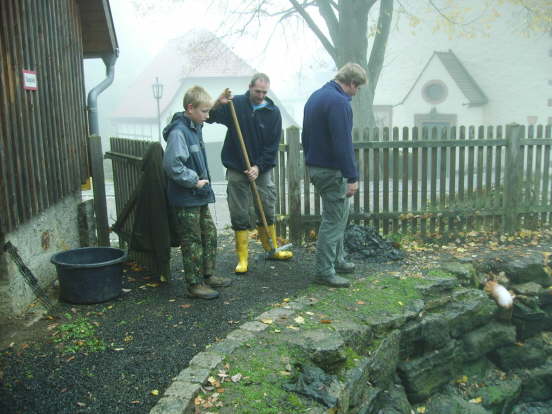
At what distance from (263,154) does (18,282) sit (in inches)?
112

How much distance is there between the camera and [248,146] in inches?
245

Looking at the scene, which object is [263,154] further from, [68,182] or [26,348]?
[26,348]

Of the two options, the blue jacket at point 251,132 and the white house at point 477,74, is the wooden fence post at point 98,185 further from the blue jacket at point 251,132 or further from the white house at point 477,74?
the white house at point 477,74

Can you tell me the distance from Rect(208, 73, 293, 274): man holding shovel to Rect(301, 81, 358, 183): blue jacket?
580mm

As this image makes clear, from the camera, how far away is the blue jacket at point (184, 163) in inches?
201

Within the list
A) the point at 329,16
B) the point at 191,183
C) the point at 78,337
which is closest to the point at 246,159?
the point at 191,183

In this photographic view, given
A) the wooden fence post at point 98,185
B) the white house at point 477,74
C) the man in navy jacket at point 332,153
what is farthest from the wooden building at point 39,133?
the white house at point 477,74

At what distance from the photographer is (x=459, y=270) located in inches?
267

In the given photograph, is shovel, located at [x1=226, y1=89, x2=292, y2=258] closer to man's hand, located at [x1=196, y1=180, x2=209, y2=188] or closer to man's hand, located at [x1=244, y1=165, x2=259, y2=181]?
man's hand, located at [x1=244, y1=165, x2=259, y2=181]

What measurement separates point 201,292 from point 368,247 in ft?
9.37

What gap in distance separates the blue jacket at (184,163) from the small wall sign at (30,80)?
53.4 inches

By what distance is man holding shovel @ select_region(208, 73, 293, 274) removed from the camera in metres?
6.07

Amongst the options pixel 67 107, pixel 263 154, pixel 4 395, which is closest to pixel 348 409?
pixel 4 395

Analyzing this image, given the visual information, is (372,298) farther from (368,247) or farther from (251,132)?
(251,132)
